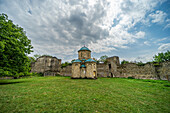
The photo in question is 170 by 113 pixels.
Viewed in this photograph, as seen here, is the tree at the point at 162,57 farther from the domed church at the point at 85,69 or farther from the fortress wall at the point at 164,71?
the domed church at the point at 85,69

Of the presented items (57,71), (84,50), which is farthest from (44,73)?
(84,50)

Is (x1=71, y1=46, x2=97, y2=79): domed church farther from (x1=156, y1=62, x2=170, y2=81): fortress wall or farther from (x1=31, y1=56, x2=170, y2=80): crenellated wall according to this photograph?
(x1=156, y1=62, x2=170, y2=81): fortress wall

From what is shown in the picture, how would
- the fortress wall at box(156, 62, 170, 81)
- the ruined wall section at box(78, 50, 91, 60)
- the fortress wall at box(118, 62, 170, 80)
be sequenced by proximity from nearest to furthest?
1. the fortress wall at box(156, 62, 170, 81)
2. the fortress wall at box(118, 62, 170, 80)
3. the ruined wall section at box(78, 50, 91, 60)

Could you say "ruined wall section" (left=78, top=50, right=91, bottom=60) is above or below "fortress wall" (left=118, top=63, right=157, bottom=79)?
above

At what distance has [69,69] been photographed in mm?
28016

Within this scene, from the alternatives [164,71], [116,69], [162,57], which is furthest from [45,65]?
[162,57]

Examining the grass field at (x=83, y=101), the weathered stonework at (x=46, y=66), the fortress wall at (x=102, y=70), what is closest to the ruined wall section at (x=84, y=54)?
the fortress wall at (x=102, y=70)

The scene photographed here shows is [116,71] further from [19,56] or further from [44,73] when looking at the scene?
[44,73]

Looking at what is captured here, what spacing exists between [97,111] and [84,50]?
63.1ft

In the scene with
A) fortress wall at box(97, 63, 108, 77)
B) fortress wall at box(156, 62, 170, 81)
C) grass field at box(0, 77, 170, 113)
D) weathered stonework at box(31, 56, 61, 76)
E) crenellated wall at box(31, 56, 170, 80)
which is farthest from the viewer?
weathered stonework at box(31, 56, 61, 76)

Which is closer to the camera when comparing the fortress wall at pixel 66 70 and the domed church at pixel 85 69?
the domed church at pixel 85 69

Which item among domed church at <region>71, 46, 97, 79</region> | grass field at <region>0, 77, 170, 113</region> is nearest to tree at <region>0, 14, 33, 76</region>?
grass field at <region>0, 77, 170, 113</region>

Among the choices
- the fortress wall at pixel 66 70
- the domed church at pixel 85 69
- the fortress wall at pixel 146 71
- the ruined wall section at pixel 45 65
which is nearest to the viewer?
the fortress wall at pixel 146 71

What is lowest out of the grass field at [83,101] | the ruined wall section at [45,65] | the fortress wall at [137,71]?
the grass field at [83,101]
